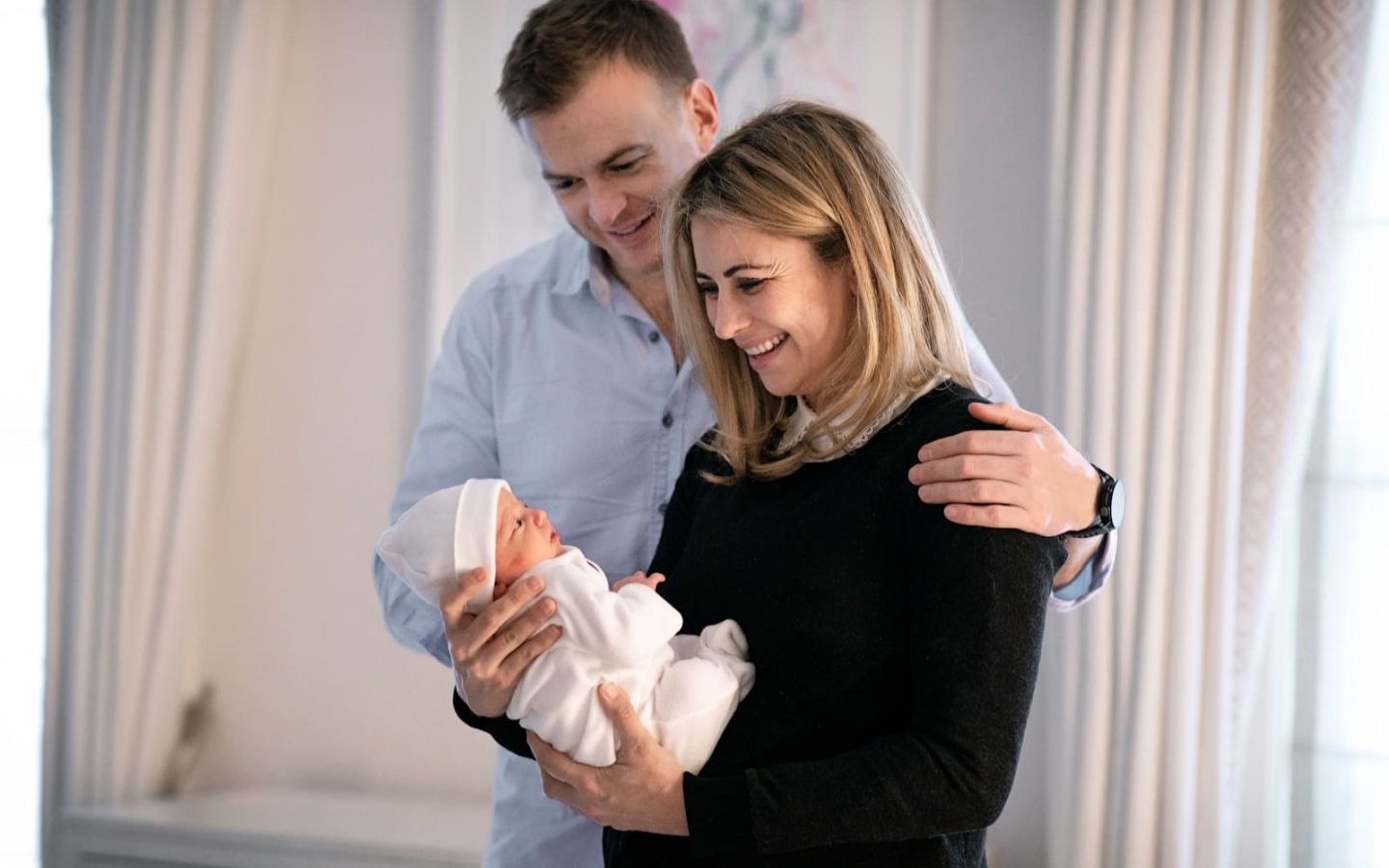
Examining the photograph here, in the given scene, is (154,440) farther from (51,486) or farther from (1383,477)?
(1383,477)

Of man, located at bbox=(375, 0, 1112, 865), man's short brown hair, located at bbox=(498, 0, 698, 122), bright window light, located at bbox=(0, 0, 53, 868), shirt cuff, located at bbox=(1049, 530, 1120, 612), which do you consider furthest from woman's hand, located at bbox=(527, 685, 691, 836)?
bright window light, located at bbox=(0, 0, 53, 868)

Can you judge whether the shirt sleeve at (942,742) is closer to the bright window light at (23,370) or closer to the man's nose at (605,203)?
the man's nose at (605,203)

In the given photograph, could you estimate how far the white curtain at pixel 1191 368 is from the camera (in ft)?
8.41

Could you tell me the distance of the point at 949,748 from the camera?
53.5 inches

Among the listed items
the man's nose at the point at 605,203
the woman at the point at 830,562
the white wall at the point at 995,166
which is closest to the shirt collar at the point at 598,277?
the man's nose at the point at 605,203

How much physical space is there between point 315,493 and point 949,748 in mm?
2522

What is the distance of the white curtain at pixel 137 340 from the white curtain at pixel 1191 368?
2129 millimetres

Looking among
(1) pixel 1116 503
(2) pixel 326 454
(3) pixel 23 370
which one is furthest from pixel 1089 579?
(3) pixel 23 370

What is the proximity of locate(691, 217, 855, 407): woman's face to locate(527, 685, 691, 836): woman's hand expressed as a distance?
0.45 metres

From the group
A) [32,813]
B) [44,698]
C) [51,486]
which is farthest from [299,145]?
[32,813]

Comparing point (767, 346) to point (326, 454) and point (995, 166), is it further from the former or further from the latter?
point (326, 454)

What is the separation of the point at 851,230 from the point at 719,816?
0.68 m

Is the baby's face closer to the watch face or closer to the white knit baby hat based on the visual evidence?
the white knit baby hat

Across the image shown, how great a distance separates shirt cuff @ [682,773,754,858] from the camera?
139cm
